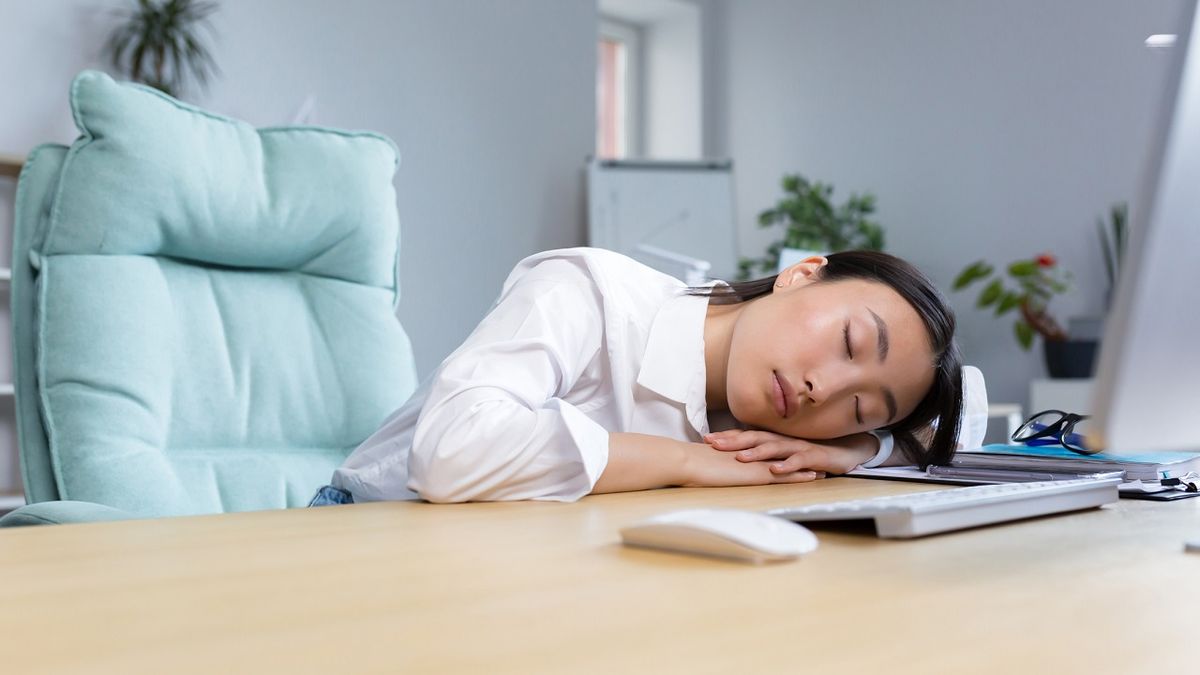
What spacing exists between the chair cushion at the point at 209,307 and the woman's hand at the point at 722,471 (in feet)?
2.24

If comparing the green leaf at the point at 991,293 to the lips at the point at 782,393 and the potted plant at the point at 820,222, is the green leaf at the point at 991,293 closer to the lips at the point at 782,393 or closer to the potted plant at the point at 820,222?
the potted plant at the point at 820,222

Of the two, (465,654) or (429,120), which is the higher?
(429,120)

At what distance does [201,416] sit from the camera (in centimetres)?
146

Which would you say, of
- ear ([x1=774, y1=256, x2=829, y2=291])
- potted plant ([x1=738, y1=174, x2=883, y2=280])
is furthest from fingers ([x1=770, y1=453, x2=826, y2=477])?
potted plant ([x1=738, y1=174, x2=883, y2=280])

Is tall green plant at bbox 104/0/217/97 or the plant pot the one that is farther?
the plant pot

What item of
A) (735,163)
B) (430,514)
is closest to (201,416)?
(430,514)

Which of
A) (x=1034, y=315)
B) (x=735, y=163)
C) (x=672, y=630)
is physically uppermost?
(x=735, y=163)

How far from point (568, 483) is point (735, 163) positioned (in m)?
4.43

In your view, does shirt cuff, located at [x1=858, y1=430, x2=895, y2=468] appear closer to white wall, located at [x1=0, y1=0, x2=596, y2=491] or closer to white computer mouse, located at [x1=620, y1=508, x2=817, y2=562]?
white computer mouse, located at [x1=620, y1=508, x2=817, y2=562]

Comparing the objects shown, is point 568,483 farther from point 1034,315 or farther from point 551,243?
point 551,243

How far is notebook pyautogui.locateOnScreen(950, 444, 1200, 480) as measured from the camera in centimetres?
109

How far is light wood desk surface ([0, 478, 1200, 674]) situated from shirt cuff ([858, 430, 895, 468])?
545 millimetres

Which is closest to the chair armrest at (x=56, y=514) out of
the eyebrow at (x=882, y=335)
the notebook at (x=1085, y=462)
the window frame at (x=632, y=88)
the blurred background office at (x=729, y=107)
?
the eyebrow at (x=882, y=335)

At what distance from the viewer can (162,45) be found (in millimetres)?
3363
